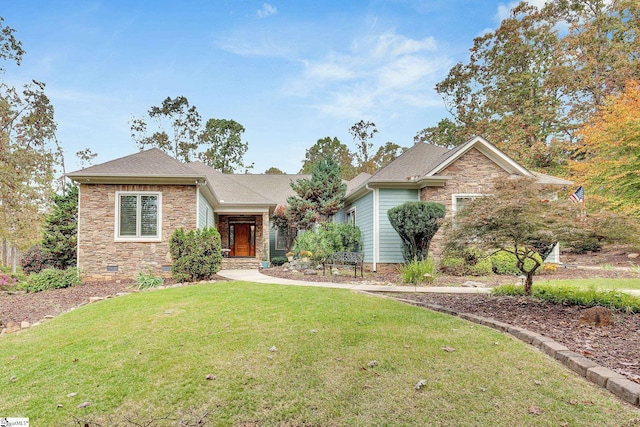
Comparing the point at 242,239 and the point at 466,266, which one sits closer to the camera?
the point at 466,266

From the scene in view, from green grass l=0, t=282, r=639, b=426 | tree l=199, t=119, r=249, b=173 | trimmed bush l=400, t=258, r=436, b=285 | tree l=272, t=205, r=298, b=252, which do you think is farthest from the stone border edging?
tree l=199, t=119, r=249, b=173

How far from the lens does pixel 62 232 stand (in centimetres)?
1144

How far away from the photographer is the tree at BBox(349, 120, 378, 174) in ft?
108

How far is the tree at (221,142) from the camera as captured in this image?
29.7m

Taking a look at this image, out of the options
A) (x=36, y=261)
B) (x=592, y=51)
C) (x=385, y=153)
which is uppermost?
(x=592, y=51)

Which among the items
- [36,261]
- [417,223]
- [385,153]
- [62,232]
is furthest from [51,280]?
[385,153]

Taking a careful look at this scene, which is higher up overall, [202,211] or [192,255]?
[202,211]

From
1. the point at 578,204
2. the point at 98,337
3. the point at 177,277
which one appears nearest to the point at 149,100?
the point at 177,277

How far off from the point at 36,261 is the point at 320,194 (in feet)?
35.0

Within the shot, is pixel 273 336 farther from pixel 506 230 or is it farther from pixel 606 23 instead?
pixel 606 23

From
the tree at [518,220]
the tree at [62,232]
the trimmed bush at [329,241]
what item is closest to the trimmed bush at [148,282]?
the tree at [62,232]

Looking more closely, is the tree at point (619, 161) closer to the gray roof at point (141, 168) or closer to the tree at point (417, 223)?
the tree at point (417, 223)

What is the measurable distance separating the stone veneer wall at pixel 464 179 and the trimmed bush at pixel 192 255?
721 cm

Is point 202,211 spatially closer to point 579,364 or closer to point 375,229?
point 375,229
